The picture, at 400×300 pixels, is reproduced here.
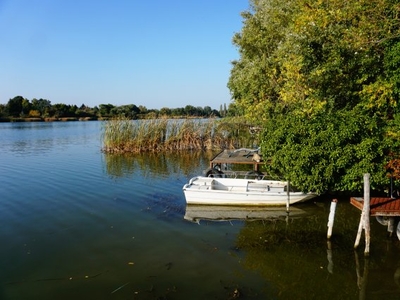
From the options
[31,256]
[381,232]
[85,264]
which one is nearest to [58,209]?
[31,256]

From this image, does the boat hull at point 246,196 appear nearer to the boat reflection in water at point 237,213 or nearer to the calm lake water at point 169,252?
the boat reflection in water at point 237,213

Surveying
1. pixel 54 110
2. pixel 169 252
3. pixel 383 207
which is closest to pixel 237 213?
pixel 169 252

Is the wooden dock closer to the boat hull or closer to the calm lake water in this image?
the calm lake water

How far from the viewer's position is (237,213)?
42.3 ft

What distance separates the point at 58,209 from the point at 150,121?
54.1 feet

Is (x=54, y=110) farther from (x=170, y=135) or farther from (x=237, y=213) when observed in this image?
(x=237, y=213)

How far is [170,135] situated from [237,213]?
17.9 meters

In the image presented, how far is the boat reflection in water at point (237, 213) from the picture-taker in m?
12.3

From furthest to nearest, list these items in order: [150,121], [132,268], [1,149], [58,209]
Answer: [1,149], [150,121], [58,209], [132,268]

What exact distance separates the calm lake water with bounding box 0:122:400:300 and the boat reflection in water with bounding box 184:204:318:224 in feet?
0.73

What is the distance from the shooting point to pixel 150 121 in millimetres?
28891

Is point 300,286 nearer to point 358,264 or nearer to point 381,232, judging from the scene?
point 358,264

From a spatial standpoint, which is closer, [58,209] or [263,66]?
[58,209]

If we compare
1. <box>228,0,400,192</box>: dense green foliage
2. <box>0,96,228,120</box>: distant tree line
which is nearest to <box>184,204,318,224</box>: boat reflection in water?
<box>228,0,400,192</box>: dense green foliage
